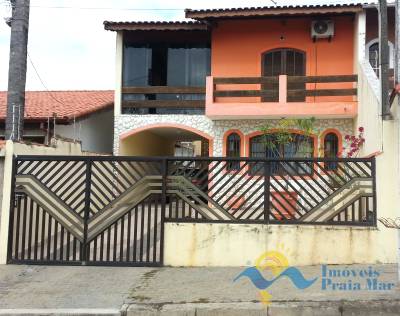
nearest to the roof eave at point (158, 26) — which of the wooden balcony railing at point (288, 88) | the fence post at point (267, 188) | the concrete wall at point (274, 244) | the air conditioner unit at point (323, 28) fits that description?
the wooden balcony railing at point (288, 88)

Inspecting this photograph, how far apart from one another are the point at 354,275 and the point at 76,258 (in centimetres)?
458

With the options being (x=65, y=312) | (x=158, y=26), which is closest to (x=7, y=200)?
(x=65, y=312)

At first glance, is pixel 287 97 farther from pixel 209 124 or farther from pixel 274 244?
pixel 274 244

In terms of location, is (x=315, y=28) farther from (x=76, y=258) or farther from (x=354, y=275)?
(x=76, y=258)

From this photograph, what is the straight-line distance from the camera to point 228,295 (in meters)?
5.44

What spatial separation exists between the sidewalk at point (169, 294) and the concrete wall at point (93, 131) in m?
6.56

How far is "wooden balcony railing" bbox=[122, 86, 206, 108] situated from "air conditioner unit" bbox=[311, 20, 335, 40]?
384 cm

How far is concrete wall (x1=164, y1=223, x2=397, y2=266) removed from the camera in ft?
22.0

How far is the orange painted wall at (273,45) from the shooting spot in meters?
13.2

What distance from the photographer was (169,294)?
5.51 meters

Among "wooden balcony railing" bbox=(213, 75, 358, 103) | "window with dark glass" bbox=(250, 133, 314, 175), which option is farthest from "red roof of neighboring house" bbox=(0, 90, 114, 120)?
"window with dark glass" bbox=(250, 133, 314, 175)

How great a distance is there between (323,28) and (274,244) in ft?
27.9

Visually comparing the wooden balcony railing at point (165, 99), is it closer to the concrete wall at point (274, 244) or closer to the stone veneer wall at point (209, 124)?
the stone veneer wall at point (209, 124)

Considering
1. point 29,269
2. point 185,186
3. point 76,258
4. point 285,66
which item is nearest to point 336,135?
point 285,66
